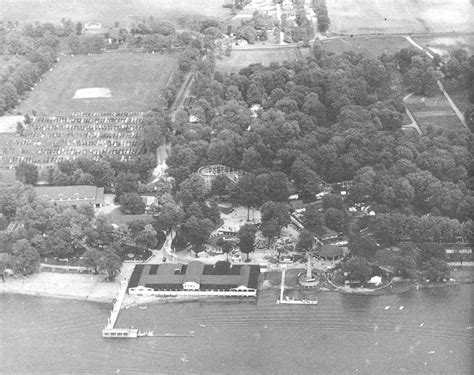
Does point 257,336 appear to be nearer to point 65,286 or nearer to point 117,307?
point 117,307

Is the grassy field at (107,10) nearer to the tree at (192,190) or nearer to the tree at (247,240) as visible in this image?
the tree at (192,190)

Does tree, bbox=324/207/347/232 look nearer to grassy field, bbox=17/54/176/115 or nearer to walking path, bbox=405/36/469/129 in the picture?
walking path, bbox=405/36/469/129

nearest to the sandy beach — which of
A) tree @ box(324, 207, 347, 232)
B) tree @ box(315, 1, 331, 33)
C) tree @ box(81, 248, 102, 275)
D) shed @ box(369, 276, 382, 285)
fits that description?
tree @ box(81, 248, 102, 275)

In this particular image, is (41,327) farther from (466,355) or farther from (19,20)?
(19,20)

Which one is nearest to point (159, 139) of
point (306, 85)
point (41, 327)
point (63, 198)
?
point (63, 198)

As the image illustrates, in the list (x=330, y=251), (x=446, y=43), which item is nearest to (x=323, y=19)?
(x=446, y=43)

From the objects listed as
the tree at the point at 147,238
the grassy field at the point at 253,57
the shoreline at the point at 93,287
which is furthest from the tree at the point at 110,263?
the grassy field at the point at 253,57
